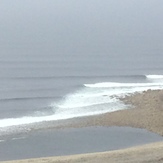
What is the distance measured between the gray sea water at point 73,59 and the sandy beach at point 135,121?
2.16 m

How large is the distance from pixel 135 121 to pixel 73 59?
38453 millimetres

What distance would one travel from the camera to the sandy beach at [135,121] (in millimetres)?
40281

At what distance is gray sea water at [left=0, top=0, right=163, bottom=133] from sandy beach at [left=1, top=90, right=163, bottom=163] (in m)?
2.16

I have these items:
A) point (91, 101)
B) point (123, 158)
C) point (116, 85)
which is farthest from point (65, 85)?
point (123, 158)

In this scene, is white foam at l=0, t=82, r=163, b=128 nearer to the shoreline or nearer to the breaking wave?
the breaking wave

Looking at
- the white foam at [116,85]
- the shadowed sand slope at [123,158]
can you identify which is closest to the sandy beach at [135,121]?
the shadowed sand slope at [123,158]

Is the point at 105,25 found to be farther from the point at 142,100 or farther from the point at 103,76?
the point at 142,100

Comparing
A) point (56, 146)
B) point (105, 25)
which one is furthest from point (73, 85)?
point (105, 25)

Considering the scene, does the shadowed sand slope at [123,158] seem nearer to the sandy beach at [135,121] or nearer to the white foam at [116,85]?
the sandy beach at [135,121]

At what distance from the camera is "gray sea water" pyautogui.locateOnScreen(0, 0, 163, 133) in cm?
6131

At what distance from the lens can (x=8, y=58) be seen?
90.2 meters

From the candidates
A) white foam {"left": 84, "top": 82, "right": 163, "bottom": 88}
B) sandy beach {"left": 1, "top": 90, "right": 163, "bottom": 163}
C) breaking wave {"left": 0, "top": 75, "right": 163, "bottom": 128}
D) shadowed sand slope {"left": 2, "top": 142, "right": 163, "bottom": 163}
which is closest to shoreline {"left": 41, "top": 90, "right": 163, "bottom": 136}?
sandy beach {"left": 1, "top": 90, "right": 163, "bottom": 163}

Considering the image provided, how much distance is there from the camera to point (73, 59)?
9112 centimetres

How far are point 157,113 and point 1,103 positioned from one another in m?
21.5
